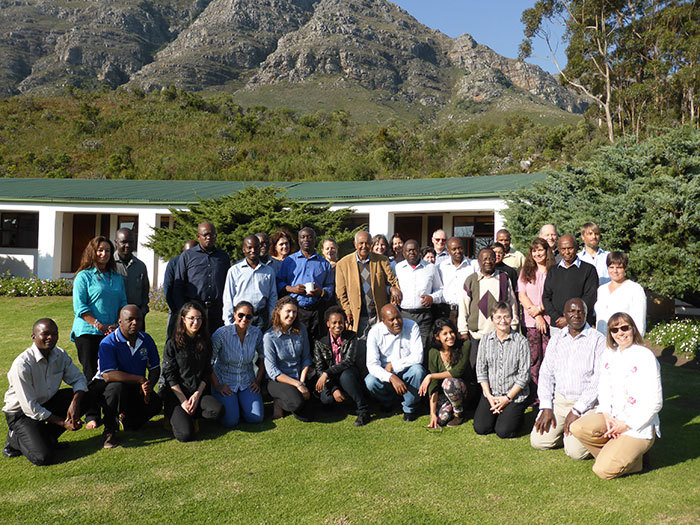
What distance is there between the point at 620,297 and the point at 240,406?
139 inches

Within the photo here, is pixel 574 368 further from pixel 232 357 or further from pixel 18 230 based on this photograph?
pixel 18 230

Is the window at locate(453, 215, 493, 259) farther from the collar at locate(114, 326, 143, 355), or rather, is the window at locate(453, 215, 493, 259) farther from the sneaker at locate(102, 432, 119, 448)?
the sneaker at locate(102, 432, 119, 448)

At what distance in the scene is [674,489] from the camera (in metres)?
3.63

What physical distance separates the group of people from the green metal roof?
800 cm

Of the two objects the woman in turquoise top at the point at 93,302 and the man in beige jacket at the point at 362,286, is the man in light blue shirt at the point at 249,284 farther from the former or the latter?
the woman in turquoise top at the point at 93,302

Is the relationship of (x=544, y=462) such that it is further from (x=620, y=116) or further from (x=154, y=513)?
(x=620, y=116)

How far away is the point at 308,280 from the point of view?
5742 millimetres

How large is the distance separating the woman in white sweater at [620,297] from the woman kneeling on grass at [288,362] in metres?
2.75

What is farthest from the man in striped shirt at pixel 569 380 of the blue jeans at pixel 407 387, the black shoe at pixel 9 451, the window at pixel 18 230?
the window at pixel 18 230

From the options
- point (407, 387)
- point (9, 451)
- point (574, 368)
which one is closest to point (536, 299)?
point (574, 368)

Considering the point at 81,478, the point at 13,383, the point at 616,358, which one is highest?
the point at 616,358

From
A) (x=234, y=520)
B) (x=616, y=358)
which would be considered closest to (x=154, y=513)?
(x=234, y=520)

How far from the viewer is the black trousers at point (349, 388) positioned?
507 centimetres

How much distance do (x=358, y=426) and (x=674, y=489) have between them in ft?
8.11
